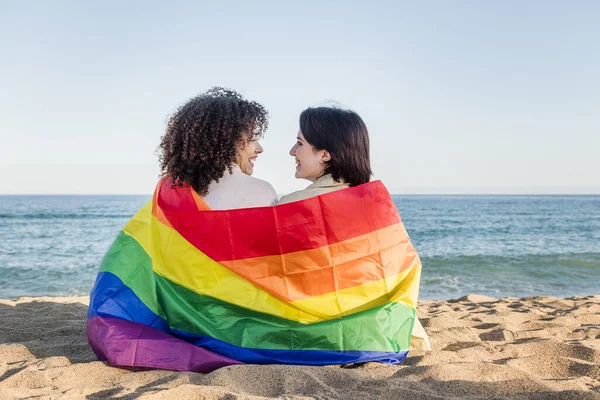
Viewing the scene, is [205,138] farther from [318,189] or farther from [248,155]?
[318,189]

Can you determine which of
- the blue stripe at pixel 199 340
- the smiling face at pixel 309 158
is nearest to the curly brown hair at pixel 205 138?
the smiling face at pixel 309 158

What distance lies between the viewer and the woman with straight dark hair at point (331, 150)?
3.00m

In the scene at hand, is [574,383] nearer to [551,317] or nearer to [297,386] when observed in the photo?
[297,386]

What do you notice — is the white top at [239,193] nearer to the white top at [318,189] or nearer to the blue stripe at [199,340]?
the white top at [318,189]

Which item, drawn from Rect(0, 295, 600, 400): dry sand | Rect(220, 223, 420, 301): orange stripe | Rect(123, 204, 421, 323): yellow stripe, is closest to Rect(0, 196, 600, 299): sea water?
Rect(0, 295, 600, 400): dry sand

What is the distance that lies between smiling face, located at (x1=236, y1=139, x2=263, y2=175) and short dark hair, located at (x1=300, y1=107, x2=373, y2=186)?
337 mm

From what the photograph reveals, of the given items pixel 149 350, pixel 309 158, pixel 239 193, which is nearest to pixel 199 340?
pixel 149 350

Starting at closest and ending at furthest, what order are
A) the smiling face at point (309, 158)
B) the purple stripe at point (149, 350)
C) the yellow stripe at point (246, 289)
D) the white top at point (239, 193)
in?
the purple stripe at point (149, 350)
the yellow stripe at point (246, 289)
the white top at point (239, 193)
the smiling face at point (309, 158)

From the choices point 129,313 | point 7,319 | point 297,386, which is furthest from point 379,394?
point 7,319

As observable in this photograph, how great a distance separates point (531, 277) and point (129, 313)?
8943mm

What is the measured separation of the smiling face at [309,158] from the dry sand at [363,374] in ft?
3.66

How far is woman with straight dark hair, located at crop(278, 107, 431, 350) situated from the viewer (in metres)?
3.00

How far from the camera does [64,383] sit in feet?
8.34

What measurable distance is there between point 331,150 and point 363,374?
4.05 ft
